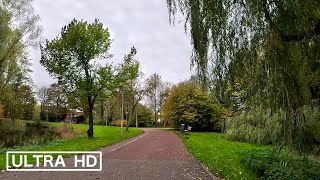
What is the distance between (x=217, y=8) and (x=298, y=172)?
4706 millimetres

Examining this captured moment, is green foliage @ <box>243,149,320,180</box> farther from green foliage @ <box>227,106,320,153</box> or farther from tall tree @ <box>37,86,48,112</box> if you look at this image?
tall tree @ <box>37,86,48,112</box>

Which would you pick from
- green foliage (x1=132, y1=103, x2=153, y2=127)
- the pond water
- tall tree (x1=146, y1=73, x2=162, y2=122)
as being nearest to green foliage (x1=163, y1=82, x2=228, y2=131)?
tall tree (x1=146, y1=73, x2=162, y2=122)

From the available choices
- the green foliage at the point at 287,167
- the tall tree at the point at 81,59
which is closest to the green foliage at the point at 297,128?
the green foliage at the point at 287,167

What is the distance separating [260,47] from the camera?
19.3 ft

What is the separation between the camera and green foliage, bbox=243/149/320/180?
7872mm

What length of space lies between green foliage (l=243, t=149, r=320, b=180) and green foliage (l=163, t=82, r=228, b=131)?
34503mm

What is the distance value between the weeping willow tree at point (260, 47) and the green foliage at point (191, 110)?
39052mm

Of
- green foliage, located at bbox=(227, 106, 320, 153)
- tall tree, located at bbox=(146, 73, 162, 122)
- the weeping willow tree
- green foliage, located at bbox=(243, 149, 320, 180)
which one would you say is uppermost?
tall tree, located at bbox=(146, 73, 162, 122)

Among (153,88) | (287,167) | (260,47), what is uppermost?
(153,88)

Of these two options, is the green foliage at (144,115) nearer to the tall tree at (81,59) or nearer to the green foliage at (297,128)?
the tall tree at (81,59)

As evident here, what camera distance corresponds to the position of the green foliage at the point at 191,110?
46.0 meters

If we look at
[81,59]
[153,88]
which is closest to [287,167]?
[81,59]

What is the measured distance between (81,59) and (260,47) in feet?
78.5

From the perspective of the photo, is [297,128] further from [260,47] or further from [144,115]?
[144,115]
